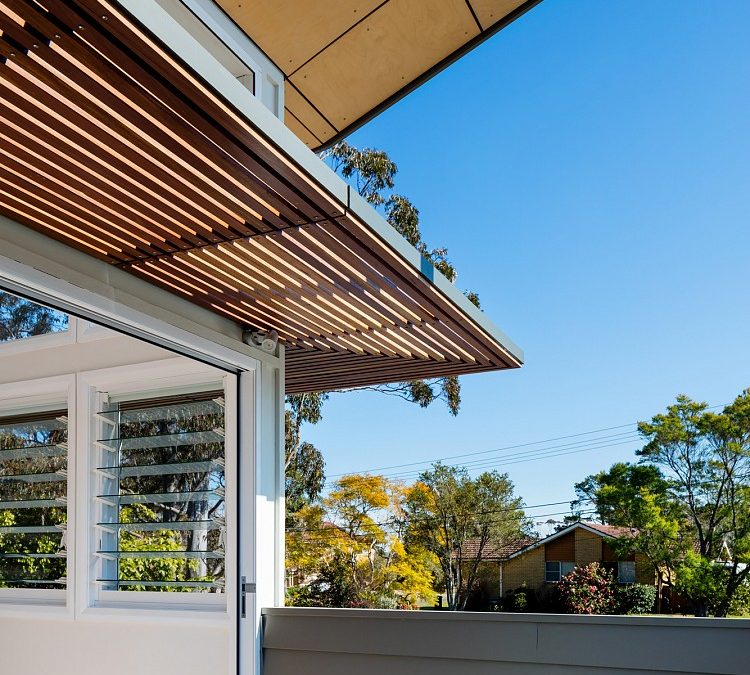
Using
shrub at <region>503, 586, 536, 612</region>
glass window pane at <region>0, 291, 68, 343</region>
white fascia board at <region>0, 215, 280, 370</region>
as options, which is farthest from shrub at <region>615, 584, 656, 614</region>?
white fascia board at <region>0, 215, 280, 370</region>

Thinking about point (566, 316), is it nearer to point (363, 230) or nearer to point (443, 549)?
point (443, 549)

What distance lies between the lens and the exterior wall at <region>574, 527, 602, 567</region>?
25219 millimetres

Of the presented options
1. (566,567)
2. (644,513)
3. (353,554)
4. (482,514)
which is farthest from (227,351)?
(644,513)

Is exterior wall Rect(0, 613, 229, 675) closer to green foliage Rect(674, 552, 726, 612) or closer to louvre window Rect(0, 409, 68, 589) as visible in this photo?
louvre window Rect(0, 409, 68, 589)

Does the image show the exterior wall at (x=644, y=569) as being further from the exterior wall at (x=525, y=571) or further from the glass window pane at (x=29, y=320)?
the glass window pane at (x=29, y=320)

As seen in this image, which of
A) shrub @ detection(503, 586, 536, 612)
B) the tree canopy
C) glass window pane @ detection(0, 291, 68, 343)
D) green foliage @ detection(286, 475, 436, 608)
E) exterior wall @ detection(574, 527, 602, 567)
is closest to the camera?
glass window pane @ detection(0, 291, 68, 343)

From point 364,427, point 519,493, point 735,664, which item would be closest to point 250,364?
point 735,664

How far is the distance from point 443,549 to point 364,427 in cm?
966

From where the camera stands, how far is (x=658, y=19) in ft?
113

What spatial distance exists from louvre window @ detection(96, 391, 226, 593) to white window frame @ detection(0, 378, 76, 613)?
20 centimetres

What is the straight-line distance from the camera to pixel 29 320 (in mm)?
5754

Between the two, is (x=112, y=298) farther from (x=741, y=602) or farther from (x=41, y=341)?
(x=741, y=602)

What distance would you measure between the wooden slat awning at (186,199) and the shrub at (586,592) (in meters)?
19.7

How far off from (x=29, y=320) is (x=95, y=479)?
1117mm
